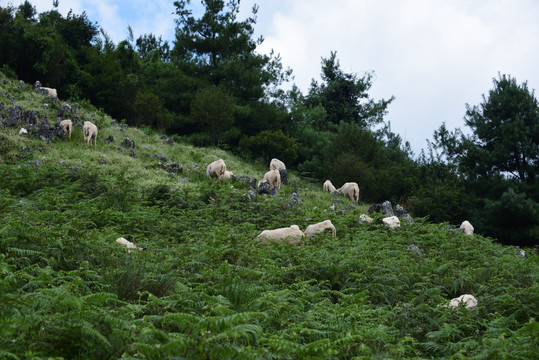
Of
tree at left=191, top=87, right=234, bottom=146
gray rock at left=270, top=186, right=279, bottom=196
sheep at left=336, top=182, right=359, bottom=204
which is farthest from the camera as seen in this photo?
tree at left=191, top=87, right=234, bottom=146

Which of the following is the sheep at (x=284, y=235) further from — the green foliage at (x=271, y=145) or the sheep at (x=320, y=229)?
the green foliage at (x=271, y=145)

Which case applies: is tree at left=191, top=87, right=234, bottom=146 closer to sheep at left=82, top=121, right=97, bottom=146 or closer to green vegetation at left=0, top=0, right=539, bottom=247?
green vegetation at left=0, top=0, right=539, bottom=247

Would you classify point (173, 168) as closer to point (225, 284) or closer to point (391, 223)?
point (391, 223)

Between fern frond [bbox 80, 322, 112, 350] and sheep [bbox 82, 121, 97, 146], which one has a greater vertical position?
sheep [bbox 82, 121, 97, 146]

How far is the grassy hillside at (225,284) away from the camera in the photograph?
3.62 meters

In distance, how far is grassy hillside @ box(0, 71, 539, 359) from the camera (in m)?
3.62

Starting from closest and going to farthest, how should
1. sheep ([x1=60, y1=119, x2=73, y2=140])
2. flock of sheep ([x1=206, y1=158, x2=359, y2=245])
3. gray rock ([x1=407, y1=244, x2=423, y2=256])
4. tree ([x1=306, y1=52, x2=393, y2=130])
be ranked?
gray rock ([x1=407, y1=244, x2=423, y2=256]) < flock of sheep ([x1=206, y1=158, x2=359, y2=245]) < sheep ([x1=60, y1=119, x2=73, y2=140]) < tree ([x1=306, y1=52, x2=393, y2=130])

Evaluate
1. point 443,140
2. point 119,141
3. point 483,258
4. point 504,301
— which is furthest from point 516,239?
point 119,141

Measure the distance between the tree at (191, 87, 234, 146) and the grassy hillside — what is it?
1514 cm

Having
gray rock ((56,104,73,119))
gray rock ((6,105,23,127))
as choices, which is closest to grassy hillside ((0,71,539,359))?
gray rock ((6,105,23,127))

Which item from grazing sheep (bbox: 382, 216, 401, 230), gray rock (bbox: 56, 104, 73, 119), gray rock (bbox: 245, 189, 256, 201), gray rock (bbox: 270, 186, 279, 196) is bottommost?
grazing sheep (bbox: 382, 216, 401, 230)

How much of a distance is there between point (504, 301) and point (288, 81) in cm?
3648

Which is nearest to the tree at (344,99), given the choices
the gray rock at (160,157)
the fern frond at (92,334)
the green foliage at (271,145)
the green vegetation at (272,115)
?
the green vegetation at (272,115)

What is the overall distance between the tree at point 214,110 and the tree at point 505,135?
15.3 meters
